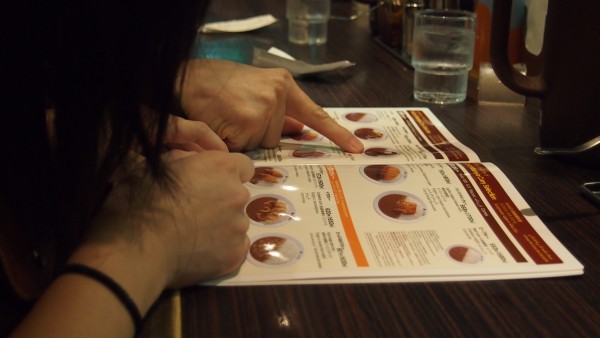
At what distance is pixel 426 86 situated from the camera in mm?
1061

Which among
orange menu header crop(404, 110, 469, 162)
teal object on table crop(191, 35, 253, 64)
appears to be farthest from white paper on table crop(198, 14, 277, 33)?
orange menu header crop(404, 110, 469, 162)

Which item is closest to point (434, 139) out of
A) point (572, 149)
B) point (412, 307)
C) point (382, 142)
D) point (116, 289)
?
point (382, 142)

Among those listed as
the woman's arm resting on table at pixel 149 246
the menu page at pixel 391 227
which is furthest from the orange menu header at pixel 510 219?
the woman's arm resting on table at pixel 149 246

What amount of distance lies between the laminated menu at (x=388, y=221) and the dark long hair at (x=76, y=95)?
0.45 ft

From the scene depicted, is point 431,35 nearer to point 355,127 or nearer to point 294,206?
point 355,127

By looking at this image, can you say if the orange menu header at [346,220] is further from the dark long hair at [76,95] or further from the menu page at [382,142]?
the dark long hair at [76,95]

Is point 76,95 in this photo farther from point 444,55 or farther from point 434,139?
point 444,55

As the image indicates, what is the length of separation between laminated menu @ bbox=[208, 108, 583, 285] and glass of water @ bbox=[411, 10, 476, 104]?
0.25 metres

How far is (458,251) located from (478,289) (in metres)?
0.05

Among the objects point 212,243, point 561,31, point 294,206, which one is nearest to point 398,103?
point 561,31

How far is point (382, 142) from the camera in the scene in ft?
2.77

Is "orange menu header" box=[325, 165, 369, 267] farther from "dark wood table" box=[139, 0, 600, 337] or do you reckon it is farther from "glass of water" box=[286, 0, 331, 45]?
"glass of water" box=[286, 0, 331, 45]

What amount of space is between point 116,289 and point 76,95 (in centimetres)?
14

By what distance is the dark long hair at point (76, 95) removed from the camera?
44 centimetres
